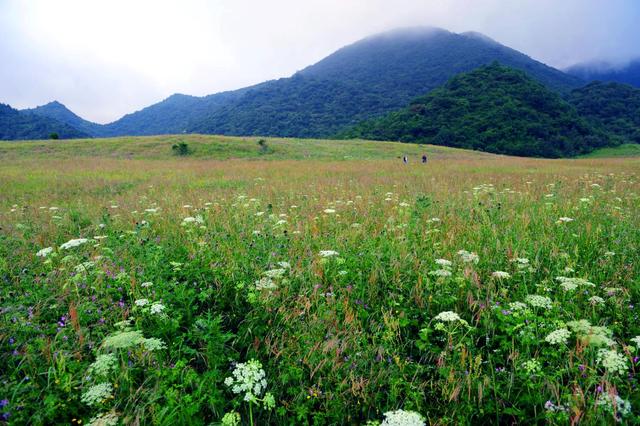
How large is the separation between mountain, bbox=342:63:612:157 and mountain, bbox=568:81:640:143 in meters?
12.1

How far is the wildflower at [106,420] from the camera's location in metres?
1.73

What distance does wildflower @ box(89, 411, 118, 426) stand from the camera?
1.73 metres

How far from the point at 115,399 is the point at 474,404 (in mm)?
2337

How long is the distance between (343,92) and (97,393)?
512 ft

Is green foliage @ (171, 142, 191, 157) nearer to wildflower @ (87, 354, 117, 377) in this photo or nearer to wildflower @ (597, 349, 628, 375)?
wildflower @ (87, 354, 117, 377)

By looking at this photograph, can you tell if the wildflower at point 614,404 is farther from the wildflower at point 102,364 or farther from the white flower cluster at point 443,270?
the wildflower at point 102,364

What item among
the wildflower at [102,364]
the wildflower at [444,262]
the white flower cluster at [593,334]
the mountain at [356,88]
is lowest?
the wildflower at [102,364]

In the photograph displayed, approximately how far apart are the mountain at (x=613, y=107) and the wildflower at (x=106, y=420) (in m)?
108

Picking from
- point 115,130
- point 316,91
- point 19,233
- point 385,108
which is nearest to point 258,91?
point 316,91

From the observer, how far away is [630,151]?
2388 inches

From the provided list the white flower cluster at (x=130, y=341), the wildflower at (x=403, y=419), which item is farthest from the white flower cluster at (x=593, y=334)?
the white flower cluster at (x=130, y=341)

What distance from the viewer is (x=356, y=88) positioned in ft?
492

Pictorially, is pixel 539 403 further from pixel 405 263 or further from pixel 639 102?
pixel 639 102

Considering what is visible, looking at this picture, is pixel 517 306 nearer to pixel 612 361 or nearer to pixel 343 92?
pixel 612 361
